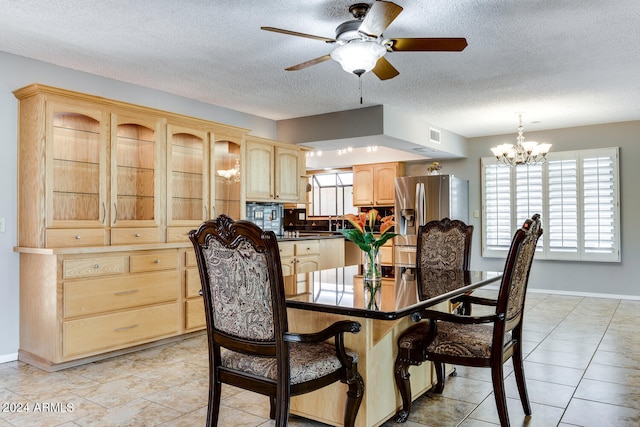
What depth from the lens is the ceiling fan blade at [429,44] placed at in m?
2.53

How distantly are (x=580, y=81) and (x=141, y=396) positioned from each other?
4.43 meters

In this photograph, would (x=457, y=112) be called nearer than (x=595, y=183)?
Yes

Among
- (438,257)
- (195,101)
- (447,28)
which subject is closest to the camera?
(447,28)

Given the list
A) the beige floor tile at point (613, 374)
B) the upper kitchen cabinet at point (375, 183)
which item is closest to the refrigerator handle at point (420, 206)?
the upper kitchen cabinet at point (375, 183)

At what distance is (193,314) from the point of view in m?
4.21

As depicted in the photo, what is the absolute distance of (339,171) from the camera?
855cm

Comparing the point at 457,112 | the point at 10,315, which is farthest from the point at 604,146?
the point at 10,315

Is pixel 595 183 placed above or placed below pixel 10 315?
above

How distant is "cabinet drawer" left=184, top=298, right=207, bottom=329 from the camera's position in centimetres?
416

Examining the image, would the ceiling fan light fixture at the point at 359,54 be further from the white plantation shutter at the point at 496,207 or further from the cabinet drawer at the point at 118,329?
the white plantation shutter at the point at 496,207

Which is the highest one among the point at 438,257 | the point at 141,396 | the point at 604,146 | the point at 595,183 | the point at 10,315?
the point at 604,146

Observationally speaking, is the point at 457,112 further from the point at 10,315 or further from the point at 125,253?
the point at 10,315

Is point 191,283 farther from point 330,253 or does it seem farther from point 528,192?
point 528,192

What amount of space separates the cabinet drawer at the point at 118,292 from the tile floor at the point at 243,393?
0.41 meters
